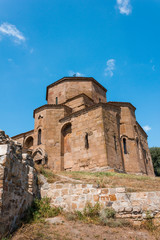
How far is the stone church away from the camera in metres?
15.3

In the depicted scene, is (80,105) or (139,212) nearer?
(139,212)

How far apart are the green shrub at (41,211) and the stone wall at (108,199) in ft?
0.90

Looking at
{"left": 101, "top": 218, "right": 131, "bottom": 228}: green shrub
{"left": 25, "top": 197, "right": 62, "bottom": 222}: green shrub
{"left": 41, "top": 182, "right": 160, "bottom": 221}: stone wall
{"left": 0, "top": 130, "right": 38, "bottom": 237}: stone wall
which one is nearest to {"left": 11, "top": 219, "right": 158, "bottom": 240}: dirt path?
{"left": 101, "top": 218, "right": 131, "bottom": 228}: green shrub

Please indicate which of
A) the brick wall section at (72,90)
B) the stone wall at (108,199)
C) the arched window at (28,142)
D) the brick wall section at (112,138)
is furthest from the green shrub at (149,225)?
the arched window at (28,142)

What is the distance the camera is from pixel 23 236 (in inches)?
164

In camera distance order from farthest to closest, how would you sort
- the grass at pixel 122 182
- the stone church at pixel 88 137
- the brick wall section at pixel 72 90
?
1. the brick wall section at pixel 72 90
2. the stone church at pixel 88 137
3. the grass at pixel 122 182

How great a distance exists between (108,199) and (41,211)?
2132mm

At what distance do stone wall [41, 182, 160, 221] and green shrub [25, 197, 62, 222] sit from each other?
0.90ft

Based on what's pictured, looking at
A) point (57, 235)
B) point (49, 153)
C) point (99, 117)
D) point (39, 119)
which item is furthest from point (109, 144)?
point (57, 235)

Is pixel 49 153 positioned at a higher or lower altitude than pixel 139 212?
higher

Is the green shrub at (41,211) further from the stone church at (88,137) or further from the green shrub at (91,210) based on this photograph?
the stone church at (88,137)

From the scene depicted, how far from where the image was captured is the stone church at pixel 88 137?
15.3 m

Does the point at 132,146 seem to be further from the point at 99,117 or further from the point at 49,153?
the point at 49,153

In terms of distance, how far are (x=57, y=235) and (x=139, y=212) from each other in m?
2.71
